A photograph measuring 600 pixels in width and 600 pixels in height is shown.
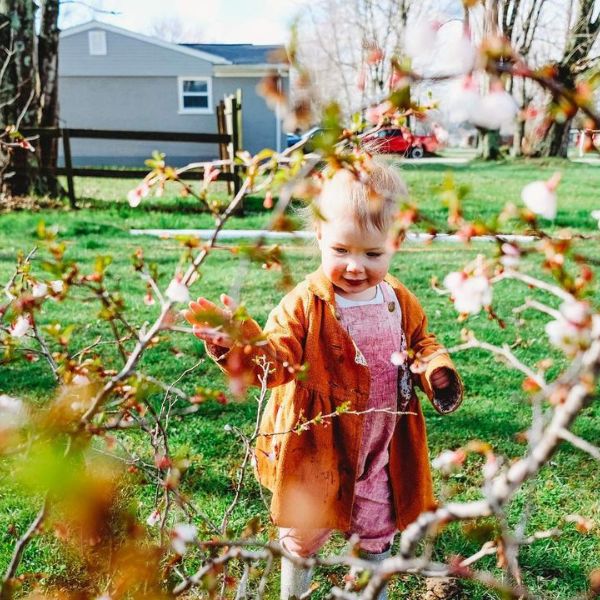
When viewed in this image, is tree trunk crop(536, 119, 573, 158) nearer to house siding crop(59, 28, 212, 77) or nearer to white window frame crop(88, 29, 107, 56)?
house siding crop(59, 28, 212, 77)

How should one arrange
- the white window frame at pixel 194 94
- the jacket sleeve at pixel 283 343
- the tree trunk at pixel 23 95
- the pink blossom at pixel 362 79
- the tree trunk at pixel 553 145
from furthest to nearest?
1. the tree trunk at pixel 553 145
2. the white window frame at pixel 194 94
3. the tree trunk at pixel 23 95
4. the jacket sleeve at pixel 283 343
5. the pink blossom at pixel 362 79

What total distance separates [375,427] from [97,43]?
23.7 meters

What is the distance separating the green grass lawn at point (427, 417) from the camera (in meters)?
2.54

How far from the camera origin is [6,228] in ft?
27.8

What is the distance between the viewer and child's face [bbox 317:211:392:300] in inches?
77.7

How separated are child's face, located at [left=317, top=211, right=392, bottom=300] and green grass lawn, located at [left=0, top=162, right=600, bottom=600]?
0.24 metres

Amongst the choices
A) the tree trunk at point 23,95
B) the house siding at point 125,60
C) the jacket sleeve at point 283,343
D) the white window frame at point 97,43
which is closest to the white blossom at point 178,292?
the jacket sleeve at point 283,343

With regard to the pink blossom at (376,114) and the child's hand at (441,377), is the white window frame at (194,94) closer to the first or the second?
the child's hand at (441,377)

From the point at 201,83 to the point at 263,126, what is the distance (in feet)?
9.30

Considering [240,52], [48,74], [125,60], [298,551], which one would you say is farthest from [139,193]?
[240,52]

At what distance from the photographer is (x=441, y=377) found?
210 cm

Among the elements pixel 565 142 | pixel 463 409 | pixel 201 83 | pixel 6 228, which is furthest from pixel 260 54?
pixel 463 409

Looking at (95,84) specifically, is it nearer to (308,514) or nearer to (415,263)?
(415,263)

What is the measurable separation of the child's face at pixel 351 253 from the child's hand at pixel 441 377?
0.34 metres
